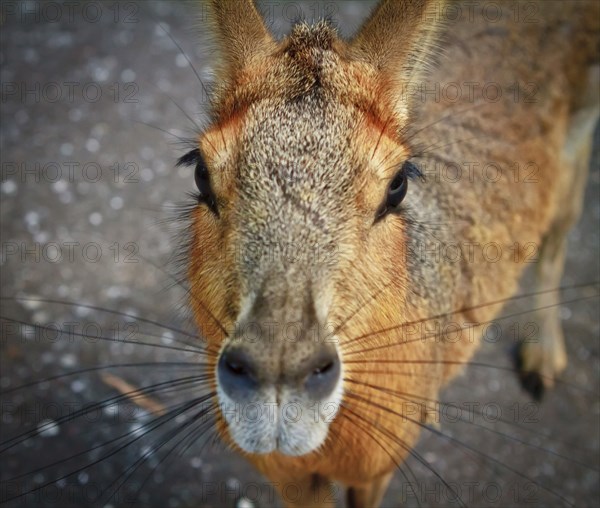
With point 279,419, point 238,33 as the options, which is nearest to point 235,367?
point 279,419

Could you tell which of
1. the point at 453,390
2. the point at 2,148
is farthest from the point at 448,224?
the point at 2,148

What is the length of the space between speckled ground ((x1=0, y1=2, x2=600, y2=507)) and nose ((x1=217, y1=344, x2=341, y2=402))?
1.60 m

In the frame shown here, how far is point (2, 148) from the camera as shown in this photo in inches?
255

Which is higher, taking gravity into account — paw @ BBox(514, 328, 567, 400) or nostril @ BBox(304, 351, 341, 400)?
nostril @ BBox(304, 351, 341, 400)

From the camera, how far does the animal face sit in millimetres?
2074

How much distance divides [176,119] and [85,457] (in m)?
3.70

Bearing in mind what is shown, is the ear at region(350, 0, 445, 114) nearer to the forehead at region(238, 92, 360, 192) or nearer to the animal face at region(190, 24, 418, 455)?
the animal face at region(190, 24, 418, 455)

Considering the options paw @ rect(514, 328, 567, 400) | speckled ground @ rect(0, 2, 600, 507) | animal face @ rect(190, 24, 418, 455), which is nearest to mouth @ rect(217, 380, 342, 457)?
animal face @ rect(190, 24, 418, 455)

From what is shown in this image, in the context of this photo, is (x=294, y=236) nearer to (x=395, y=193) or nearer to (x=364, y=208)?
(x=364, y=208)

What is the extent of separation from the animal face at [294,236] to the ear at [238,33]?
4.9 inches

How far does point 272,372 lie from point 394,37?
1633 mm

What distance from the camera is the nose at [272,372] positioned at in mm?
2023

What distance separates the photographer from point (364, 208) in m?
2.50

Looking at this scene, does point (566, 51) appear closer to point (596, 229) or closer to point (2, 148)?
point (596, 229)
